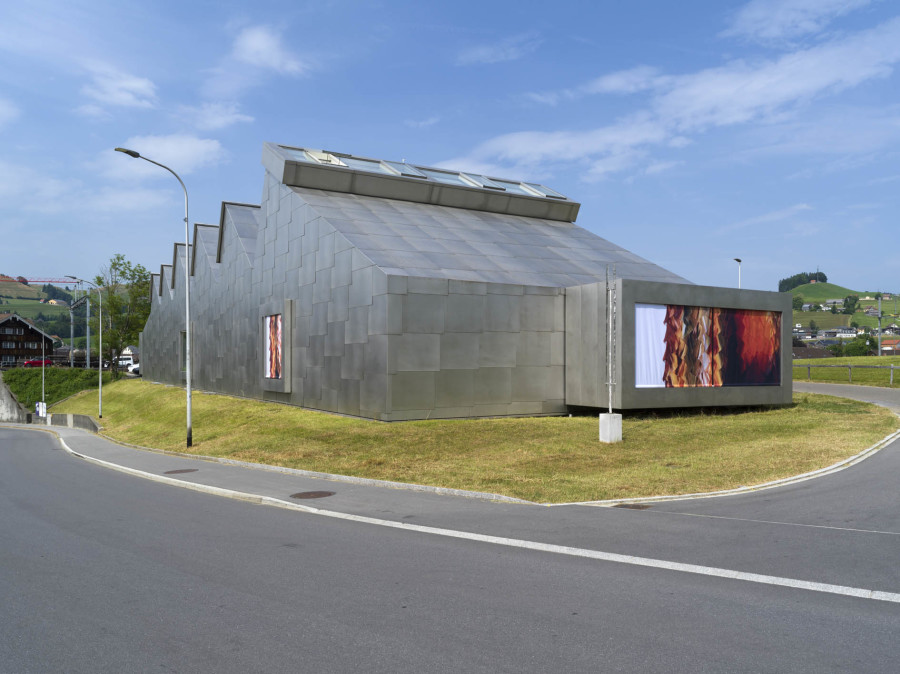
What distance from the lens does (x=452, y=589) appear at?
6.45m

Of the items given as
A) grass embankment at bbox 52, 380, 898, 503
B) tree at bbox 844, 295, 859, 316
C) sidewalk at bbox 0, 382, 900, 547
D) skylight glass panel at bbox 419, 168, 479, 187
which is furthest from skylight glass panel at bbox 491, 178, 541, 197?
tree at bbox 844, 295, 859, 316

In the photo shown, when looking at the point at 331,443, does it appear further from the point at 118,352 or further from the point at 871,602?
the point at 118,352

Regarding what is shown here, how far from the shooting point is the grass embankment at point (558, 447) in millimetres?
13180

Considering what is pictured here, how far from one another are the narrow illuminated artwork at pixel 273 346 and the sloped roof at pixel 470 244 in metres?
6.14

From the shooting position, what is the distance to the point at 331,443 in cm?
1919

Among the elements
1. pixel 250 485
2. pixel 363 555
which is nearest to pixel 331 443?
pixel 250 485

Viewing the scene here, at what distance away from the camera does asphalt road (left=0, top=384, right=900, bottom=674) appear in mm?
4867

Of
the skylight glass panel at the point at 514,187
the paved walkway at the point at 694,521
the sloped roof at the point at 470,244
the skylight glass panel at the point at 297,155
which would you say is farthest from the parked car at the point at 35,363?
the paved walkway at the point at 694,521

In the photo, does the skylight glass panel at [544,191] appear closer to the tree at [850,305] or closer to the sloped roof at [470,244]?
the sloped roof at [470,244]

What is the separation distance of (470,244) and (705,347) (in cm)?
1062

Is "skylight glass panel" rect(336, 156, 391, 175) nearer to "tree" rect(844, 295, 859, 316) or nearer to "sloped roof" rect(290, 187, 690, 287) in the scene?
"sloped roof" rect(290, 187, 690, 287)

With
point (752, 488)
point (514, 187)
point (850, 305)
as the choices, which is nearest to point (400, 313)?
point (752, 488)

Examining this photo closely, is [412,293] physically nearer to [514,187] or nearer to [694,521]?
[694,521]

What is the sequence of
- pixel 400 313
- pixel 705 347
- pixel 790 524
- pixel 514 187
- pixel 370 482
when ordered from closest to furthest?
pixel 790 524
pixel 370 482
pixel 400 313
pixel 705 347
pixel 514 187
